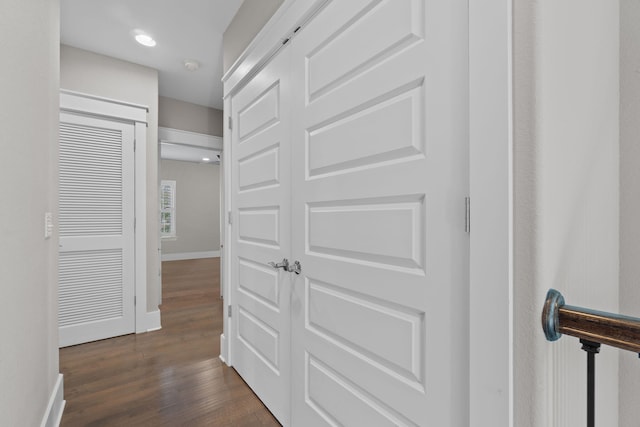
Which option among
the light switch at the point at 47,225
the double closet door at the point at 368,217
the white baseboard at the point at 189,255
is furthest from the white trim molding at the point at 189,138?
the white baseboard at the point at 189,255

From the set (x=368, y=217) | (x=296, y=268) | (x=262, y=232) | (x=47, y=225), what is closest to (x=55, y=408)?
(x=47, y=225)

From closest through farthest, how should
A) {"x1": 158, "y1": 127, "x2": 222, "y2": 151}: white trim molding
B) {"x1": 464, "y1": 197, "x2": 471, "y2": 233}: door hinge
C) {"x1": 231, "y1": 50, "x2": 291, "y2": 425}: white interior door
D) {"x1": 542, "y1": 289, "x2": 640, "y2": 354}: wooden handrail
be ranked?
{"x1": 542, "y1": 289, "x2": 640, "y2": 354}: wooden handrail
{"x1": 464, "y1": 197, "x2": 471, "y2": 233}: door hinge
{"x1": 231, "y1": 50, "x2": 291, "y2": 425}: white interior door
{"x1": 158, "y1": 127, "x2": 222, "y2": 151}: white trim molding

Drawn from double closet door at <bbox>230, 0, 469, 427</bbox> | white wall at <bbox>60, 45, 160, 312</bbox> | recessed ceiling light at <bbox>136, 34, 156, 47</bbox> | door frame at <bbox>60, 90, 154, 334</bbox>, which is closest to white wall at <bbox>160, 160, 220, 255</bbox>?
white wall at <bbox>60, 45, 160, 312</bbox>

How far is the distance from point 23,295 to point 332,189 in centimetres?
126

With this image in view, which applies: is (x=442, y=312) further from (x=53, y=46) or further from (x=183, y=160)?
(x=183, y=160)

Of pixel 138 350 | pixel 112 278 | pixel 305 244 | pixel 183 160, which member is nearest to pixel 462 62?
pixel 305 244

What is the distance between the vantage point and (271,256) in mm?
1771

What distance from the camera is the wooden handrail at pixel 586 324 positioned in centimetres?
62

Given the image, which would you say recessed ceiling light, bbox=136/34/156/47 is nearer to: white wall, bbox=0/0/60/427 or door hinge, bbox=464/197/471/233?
white wall, bbox=0/0/60/427

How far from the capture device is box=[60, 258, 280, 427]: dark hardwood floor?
1.77 metres

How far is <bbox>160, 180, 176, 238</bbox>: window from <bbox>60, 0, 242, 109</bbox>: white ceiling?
16.3ft

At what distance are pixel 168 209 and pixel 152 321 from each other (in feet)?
17.3

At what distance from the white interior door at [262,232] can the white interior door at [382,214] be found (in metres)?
0.15

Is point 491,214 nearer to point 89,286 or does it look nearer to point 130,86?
point 89,286
